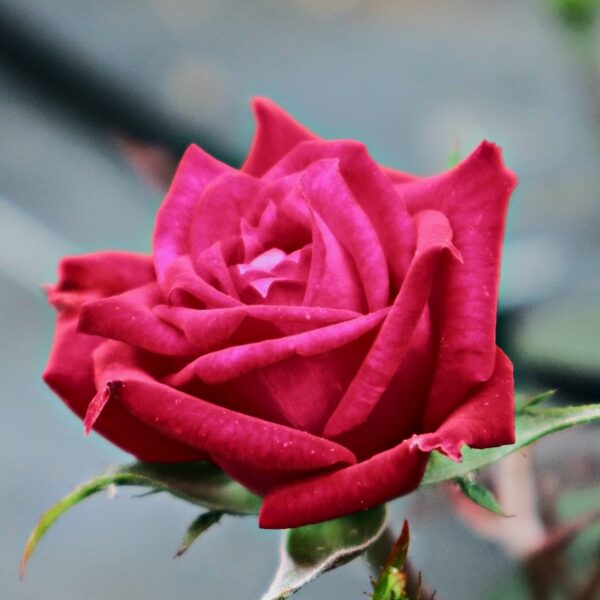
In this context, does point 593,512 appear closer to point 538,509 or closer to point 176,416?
point 538,509

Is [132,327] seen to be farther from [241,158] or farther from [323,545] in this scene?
[241,158]

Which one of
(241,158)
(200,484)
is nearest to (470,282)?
(200,484)

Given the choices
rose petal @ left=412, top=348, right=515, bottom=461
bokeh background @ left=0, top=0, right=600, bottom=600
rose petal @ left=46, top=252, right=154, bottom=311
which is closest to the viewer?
rose petal @ left=412, top=348, right=515, bottom=461

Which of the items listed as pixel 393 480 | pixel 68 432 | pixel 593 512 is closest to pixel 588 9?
pixel 593 512

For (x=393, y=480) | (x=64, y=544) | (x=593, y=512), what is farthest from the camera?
(x=64, y=544)

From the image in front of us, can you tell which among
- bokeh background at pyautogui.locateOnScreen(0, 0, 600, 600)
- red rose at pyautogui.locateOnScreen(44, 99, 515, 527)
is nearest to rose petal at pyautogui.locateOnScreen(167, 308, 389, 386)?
red rose at pyautogui.locateOnScreen(44, 99, 515, 527)

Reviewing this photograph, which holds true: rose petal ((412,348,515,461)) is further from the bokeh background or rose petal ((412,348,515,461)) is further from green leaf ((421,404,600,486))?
the bokeh background
